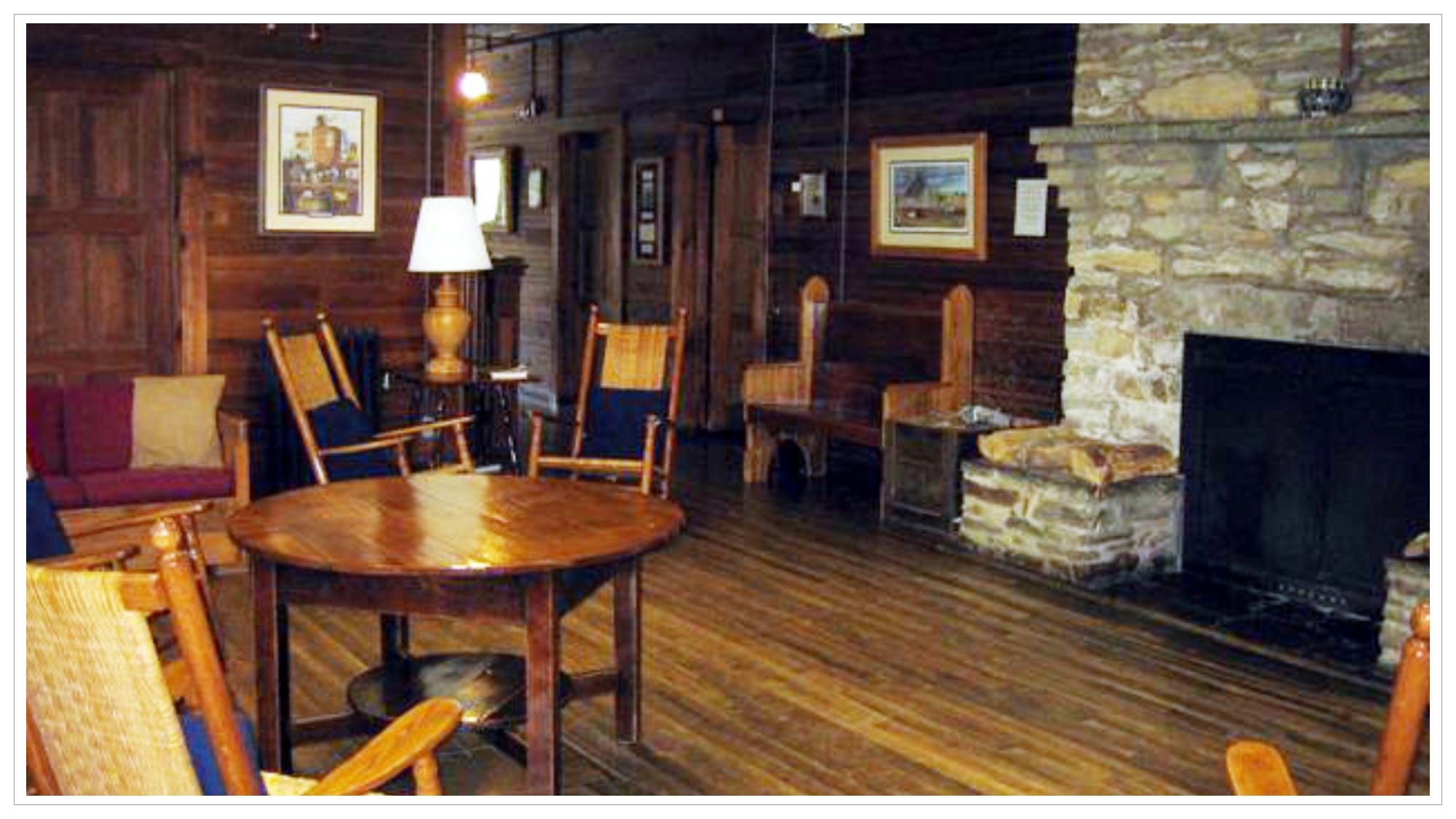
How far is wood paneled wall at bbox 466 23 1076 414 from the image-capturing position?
8008 mm

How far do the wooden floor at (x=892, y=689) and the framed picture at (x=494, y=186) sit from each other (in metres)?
5.91

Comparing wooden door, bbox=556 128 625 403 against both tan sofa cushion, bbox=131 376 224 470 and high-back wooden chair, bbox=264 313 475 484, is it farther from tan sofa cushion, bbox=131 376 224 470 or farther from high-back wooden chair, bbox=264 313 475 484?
tan sofa cushion, bbox=131 376 224 470

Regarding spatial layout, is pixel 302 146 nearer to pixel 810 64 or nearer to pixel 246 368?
pixel 246 368

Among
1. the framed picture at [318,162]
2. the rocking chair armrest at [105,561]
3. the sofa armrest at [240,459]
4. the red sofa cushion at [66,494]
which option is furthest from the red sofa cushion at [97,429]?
the rocking chair armrest at [105,561]

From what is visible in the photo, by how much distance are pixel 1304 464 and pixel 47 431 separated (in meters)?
4.98

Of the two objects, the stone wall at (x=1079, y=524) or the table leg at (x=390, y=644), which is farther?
the stone wall at (x=1079, y=524)

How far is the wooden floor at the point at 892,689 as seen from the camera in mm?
4355

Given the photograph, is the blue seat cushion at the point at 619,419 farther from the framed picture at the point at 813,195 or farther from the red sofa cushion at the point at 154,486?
the framed picture at the point at 813,195

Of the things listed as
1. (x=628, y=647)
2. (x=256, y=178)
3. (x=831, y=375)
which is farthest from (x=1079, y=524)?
(x=256, y=178)

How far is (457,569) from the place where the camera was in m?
3.62

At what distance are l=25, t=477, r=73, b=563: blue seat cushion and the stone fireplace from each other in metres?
3.77

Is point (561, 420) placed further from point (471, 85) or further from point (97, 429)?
point (97, 429)
